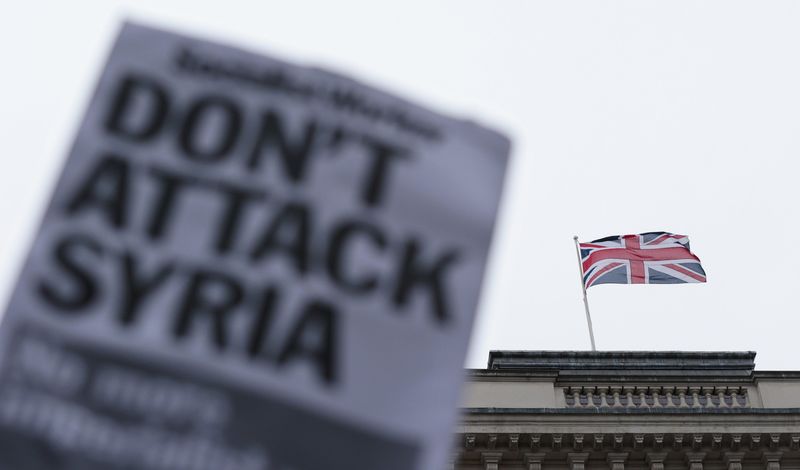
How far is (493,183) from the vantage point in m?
3.71

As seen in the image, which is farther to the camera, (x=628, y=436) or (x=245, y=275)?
(x=628, y=436)

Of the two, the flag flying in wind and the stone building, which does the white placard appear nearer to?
the stone building

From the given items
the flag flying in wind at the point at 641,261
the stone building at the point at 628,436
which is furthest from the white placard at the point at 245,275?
the flag flying in wind at the point at 641,261

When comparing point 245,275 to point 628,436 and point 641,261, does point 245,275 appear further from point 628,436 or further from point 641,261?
point 641,261

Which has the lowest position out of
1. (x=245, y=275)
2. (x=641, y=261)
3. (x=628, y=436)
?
(x=245, y=275)

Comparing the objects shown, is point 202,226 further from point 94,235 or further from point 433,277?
point 433,277

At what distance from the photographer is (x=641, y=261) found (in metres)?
25.9

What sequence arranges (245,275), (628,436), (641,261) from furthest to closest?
(641,261)
(628,436)
(245,275)

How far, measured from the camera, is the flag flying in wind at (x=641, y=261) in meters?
25.6

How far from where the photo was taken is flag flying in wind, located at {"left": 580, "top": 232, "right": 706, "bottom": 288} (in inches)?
1009

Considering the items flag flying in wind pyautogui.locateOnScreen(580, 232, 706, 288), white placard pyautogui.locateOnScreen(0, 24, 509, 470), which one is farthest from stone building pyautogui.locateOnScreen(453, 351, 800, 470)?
white placard pyautogui.locateOnScreen(0, 24, 509, 470)

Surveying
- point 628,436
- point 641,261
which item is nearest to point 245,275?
point 628,436

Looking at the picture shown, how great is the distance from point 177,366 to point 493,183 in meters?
1.28

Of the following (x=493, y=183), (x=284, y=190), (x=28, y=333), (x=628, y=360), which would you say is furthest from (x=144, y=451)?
(x=628, y=360)
